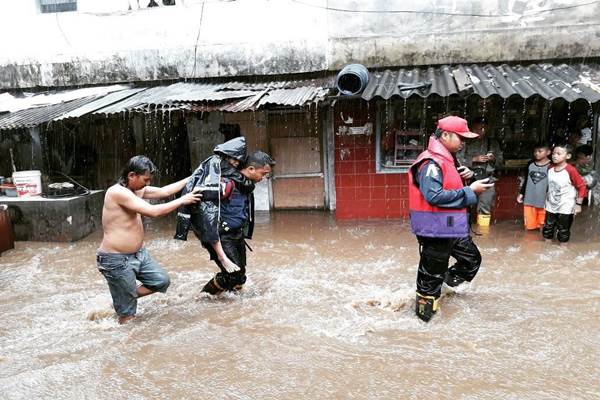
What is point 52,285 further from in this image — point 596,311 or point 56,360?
point 596,311

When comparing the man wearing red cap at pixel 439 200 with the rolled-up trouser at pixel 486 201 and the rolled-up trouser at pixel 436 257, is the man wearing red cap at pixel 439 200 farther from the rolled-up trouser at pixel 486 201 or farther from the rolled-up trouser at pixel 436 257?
the rolled-up trouser at pixel 486 201

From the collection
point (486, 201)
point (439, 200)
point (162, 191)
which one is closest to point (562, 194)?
point (486, 201)

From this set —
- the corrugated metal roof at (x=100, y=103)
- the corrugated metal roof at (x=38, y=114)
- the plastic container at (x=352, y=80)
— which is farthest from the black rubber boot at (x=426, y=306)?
the corrugated metal roof at (x=38, y=114)

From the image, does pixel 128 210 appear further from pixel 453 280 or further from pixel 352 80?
pixel 352 80

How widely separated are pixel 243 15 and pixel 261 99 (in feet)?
7.78

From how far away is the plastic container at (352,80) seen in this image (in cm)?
684

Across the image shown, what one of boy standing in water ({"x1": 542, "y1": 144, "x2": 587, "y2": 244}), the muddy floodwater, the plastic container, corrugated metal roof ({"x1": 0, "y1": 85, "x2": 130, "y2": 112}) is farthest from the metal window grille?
boy standing in water ({"x1": 542, "y1": 144, "x2": 587, "y2": 244})

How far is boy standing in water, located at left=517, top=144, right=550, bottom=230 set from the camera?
679 centimetres

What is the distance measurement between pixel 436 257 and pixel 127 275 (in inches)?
110

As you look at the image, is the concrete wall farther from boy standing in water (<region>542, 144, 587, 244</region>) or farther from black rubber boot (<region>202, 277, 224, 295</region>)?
black rubber boot (<region>202, 277, 224, 295</region>)

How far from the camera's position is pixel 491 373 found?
11.3 ft

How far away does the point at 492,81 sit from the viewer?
22.6ft

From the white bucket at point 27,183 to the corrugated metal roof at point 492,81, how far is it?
5.93 meters

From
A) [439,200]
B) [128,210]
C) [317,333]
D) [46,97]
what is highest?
[46,97]
